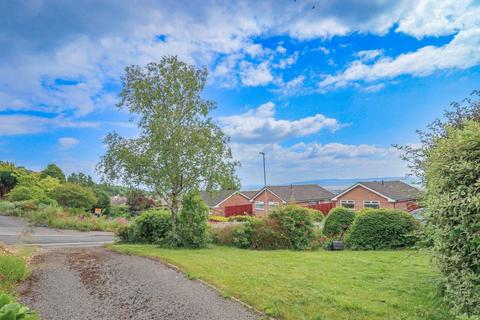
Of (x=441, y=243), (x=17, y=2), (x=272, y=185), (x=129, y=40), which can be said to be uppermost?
(x=129, y=40)

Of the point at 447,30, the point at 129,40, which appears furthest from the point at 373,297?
the point at 129,40

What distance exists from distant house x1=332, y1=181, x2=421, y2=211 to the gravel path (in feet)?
99.3

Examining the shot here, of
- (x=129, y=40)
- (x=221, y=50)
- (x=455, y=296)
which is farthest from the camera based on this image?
(x=221, y=50)

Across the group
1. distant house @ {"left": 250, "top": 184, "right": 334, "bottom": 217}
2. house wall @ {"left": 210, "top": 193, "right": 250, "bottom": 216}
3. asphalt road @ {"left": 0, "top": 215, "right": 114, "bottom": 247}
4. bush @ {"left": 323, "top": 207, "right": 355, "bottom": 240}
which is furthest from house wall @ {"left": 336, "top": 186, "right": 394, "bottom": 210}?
asphalt road @ {"left": 0, "top": 215, "right": 114, "bottom": 247}

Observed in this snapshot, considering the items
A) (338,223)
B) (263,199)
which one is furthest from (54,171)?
(338,223)

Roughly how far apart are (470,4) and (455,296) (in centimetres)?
816

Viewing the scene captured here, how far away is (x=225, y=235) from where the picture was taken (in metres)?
14.7

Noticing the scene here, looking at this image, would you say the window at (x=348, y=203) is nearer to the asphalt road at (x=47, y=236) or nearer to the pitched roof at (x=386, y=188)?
the pitched roof at (x=386, y=188)

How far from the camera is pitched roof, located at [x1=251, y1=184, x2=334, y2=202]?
41.9 meters

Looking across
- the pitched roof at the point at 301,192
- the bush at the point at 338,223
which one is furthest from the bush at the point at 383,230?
the pitched roof at the point at 301,192

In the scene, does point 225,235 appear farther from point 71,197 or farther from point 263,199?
point 263,199

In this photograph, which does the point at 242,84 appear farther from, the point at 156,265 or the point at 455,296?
the point at 455,296

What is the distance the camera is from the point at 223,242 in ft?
48.3

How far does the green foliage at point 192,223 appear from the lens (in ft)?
42.7
